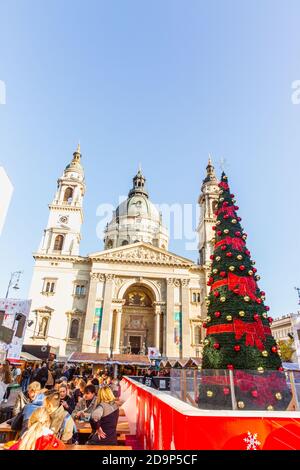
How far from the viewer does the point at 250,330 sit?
847 cm

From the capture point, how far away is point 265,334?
856 cm

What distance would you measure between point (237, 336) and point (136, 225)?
4541cm

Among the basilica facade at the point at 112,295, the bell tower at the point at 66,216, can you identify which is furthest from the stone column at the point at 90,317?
the bell tower at the point at 66,216

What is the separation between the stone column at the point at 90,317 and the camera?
31781mm

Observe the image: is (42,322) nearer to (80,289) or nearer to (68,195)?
(80,289)

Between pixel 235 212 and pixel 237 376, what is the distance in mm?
6612

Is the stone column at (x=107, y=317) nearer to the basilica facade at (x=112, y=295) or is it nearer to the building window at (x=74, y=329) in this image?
the basilica facade at (x=112, y=295)

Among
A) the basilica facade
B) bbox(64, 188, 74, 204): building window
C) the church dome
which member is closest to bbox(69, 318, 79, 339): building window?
the basilica facade

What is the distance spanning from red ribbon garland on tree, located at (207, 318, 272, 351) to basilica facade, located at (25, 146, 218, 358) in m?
26.4

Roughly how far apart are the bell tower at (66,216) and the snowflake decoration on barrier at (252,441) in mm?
37341

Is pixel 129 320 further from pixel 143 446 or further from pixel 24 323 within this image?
pixel 143 446

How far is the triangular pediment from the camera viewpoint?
37031 millimetres

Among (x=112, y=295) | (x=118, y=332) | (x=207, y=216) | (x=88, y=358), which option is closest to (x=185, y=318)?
(x=118, y=332)
